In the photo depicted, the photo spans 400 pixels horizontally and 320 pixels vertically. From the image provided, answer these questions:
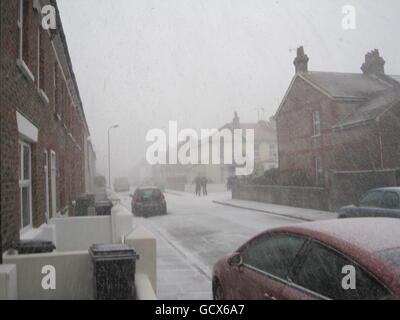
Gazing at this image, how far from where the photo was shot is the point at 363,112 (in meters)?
24.4

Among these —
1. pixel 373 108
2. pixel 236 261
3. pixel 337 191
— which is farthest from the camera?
pixel 373 108

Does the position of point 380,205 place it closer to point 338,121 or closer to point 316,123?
point 338,121

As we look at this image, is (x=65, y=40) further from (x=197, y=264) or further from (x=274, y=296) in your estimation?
(x=274, y=296)

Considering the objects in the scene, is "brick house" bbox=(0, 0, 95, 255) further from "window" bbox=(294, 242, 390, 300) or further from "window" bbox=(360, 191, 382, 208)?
"window" bbox=(360, 191, 382, 208)

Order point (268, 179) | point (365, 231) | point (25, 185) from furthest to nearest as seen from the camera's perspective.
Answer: point (268, 179) → point (25, 185) → point (365, 231)

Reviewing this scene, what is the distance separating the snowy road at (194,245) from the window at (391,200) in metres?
3.88

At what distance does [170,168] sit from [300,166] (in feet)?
221

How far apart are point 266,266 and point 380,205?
721 cm

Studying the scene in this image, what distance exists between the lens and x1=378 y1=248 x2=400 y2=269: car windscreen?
3043 mm

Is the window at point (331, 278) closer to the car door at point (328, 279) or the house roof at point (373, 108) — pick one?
the car door at point (328, 279)

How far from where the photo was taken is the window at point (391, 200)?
9.90 meters

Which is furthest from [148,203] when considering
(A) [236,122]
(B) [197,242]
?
(A) [236,122]

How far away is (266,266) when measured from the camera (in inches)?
168

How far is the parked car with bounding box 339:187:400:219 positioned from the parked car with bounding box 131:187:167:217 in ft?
38.7
